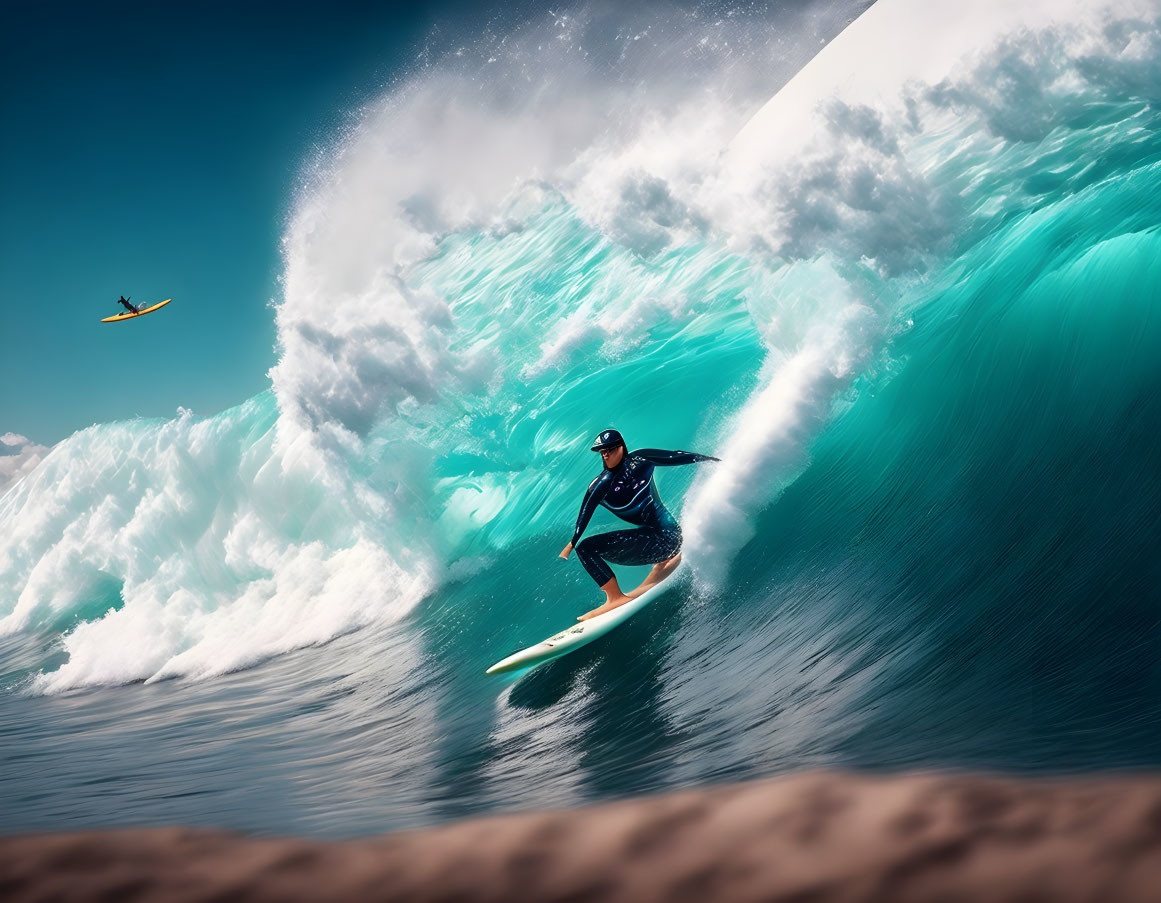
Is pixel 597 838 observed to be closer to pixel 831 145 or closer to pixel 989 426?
pixel 989 426

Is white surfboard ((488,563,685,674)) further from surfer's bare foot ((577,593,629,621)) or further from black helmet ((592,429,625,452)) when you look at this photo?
black helmet ((592,429,625,452))

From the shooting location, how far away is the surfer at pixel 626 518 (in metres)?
6.74

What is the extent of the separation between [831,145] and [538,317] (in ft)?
18.7

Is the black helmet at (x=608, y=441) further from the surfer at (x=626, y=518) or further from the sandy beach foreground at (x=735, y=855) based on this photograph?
the sandy beach foreground at (x=735, y=855)

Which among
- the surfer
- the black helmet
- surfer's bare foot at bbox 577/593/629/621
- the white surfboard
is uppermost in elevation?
the black helmet

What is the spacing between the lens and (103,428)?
23234 millimetres

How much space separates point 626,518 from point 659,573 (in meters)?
0.57

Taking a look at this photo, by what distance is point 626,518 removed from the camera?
23.0 feet

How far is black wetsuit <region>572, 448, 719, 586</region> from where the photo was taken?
22.2 feet

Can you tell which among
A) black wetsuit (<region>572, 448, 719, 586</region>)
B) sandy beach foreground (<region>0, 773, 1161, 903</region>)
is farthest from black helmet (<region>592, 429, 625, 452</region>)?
sandy beach foreground (<region>0, 773, 1161, 903</region>)

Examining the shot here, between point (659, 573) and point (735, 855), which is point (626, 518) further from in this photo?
point (735, 855)

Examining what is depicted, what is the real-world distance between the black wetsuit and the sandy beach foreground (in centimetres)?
423

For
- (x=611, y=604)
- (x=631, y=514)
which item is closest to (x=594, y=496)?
(x=631, y=514)

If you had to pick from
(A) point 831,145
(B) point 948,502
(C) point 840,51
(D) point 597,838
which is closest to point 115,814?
(D) point 597,838
